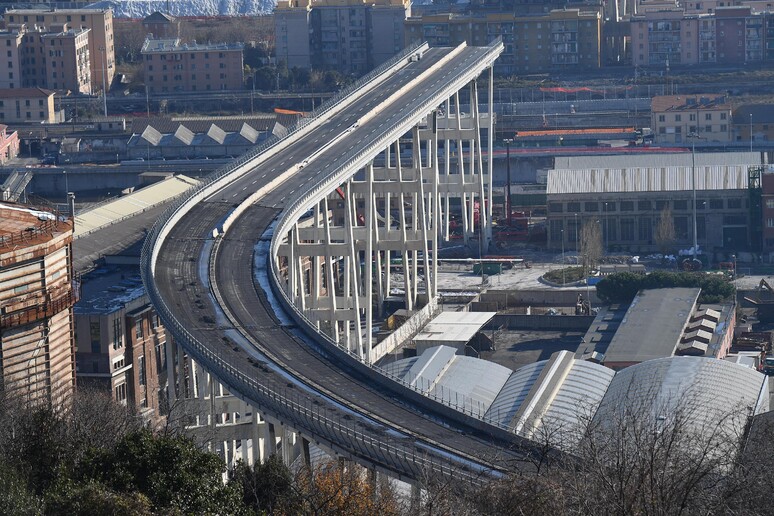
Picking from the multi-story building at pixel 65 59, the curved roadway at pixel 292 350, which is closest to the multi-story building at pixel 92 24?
the multi-story building at pixel 65 59

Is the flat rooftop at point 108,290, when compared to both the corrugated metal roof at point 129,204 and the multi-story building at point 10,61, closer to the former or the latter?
the corrugated metal roof at point 129,204

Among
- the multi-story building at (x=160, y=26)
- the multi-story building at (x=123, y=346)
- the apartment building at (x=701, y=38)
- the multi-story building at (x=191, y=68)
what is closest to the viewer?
the multi-story building at (x=123, y=346)

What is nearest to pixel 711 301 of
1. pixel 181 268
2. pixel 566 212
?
pixel 566 212

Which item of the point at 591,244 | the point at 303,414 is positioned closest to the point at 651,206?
the point at 591,244

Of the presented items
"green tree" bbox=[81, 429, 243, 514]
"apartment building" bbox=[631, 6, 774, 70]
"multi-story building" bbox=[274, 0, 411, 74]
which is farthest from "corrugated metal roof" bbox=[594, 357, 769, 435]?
"multi-story building" bbox=[274, 0, 411, 74]

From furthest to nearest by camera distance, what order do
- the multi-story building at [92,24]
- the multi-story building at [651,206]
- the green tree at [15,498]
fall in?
the multi-story building at [92,24] → the multi-story building at [651,206] → the green tree at [15,498]

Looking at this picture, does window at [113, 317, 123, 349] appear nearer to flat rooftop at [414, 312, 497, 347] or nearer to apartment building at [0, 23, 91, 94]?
flat rooftop at [414, 312, 497, 347]

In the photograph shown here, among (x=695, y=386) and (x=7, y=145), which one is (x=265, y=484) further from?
(x=7, y=145)
